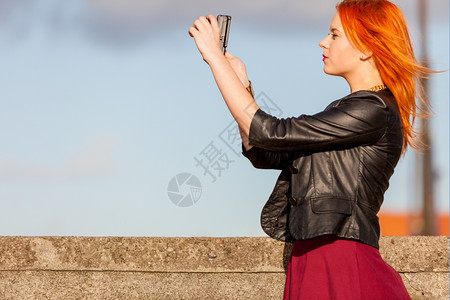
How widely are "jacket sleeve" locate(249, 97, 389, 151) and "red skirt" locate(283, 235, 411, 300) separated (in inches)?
15.8

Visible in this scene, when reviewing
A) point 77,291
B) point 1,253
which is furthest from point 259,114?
point 1,253

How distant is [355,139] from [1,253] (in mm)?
2515

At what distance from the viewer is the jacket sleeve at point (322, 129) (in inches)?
87.8

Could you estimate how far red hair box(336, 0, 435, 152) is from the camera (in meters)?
2.46

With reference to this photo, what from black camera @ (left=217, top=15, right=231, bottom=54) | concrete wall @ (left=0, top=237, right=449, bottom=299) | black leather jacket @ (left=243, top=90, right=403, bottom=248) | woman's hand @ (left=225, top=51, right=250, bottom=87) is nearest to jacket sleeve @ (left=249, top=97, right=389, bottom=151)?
black leather jacket @ (left=243, top=90, right=403, bottom=248)

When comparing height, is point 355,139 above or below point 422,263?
above

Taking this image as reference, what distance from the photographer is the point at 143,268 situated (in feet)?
11.8

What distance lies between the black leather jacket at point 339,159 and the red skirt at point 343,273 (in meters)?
0.06

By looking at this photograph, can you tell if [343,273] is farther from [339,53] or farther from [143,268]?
[143,268]

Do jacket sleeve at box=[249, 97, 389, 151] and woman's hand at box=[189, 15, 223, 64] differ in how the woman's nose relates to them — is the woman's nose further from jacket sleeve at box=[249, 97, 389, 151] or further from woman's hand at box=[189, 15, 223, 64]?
woman's hand at box=[189, 15, 223, 64]

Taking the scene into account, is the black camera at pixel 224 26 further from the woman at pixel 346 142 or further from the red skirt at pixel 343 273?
the red skirt at pixel 343 273

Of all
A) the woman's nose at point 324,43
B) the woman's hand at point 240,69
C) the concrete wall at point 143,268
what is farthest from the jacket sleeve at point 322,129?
the concrete wall at point 143,268

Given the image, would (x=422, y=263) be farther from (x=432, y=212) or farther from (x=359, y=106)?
(x=432, y=212)

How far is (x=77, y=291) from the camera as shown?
3598mm
